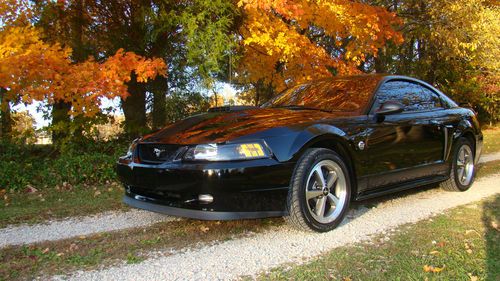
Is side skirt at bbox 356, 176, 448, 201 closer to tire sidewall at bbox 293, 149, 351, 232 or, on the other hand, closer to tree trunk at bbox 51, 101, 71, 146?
tire sidewall at bbox 293, 149, 351, 232

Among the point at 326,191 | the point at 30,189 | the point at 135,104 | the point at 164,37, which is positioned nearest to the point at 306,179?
the point at 326,191

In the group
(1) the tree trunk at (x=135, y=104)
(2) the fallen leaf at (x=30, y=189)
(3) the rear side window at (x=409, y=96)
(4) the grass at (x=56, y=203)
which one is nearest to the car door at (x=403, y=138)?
(3) the rear side window at (x=409, y=96)

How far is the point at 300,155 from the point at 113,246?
5.65 ft

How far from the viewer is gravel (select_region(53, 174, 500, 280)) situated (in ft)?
9.63

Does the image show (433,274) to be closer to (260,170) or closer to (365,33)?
(260,170)

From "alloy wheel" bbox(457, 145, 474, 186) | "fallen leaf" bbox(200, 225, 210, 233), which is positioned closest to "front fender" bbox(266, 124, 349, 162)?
"fallen leaf" bbox(200, 225, 210, 233)

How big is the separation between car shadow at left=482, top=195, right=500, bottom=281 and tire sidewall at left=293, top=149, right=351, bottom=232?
4.01 feet

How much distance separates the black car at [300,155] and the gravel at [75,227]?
45 centimetres

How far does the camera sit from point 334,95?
15.5 feet

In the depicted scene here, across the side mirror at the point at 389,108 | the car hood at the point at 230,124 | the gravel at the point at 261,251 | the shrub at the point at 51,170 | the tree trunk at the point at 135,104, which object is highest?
the tree trunk at the point at 135,104

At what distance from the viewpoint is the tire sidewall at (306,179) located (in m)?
3.62

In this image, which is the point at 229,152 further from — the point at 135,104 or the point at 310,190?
the point at 135,104

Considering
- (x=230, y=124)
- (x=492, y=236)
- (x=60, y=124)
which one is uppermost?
(x=60, y=124)

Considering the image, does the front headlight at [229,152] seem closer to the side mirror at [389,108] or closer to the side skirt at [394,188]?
the side skirt at [394,188]
